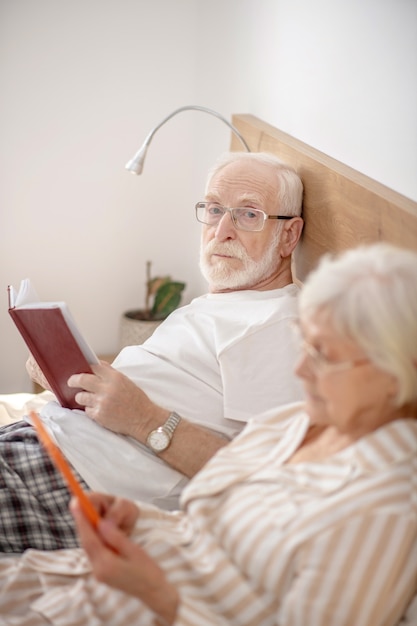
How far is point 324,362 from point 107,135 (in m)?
2.48

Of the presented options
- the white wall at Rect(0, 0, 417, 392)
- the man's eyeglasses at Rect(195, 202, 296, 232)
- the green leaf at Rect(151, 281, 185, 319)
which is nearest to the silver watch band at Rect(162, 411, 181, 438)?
the man's eyeglasses at Rect(195, 202, 296, 232)

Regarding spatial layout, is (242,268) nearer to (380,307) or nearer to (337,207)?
(337,207)

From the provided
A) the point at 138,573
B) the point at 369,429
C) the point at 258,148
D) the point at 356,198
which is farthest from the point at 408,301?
the point at 258,148

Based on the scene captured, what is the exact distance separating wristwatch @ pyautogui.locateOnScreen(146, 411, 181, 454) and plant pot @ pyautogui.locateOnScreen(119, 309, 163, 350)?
1.64 metres

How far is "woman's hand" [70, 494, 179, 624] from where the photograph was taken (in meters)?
1.18

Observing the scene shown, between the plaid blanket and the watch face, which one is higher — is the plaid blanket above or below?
below

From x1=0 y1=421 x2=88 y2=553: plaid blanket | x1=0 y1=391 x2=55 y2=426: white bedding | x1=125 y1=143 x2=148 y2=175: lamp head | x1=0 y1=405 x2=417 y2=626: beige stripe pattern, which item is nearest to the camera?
x1=0 y1=405 x2=417 y2=626: beige stripe pattern

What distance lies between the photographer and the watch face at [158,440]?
5.66 feet

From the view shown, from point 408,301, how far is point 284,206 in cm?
104

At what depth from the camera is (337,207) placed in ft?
6.42

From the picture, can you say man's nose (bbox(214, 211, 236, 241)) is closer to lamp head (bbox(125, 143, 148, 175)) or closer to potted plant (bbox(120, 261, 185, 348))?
lamp head (bbox(125, 143, 148, 175))

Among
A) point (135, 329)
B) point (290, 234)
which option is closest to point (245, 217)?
point (290, 234)

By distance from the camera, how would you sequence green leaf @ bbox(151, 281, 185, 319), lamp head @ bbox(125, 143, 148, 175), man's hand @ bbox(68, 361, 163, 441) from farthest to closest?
green leaf @ bbox(151, 281, 185, 319)
lamp head @ bbox(125, 143, 148, 175)
man's hand @ bbox(68, 361, 163, 441)

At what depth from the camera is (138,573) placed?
3.88 ft
